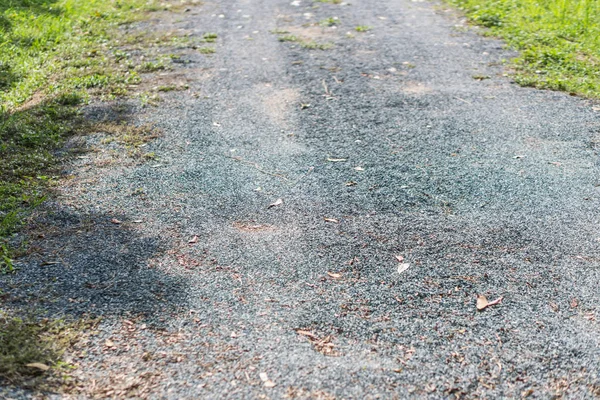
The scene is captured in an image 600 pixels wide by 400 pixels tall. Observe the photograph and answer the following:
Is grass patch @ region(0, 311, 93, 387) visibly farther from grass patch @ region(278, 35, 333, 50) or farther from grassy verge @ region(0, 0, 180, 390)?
grass patch @ region(278, 35, 333, 50)

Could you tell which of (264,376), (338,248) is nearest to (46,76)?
(338,248)

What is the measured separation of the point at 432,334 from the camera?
2777 millimetres

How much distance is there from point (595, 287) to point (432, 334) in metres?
0.95

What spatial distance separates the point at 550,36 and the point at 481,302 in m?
5.09

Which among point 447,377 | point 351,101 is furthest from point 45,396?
point 351,101

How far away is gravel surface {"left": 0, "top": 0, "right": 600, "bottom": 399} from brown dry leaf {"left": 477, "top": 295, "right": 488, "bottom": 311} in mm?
31

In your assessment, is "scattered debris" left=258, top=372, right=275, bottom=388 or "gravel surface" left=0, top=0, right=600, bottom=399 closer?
"scattered debris" left=258, top=372, right=275, bottom=388

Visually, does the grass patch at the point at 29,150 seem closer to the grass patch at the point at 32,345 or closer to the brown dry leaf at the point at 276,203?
the grass patch at the point at 32,345

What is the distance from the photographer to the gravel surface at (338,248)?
8.44 ft

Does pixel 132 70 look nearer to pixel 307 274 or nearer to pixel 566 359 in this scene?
pixel 307 274

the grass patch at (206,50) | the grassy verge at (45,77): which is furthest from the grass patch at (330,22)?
the grassy verge at (45,77)

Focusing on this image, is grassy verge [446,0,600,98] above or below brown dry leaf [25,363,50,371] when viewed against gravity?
below

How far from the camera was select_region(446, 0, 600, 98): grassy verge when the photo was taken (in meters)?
6.03

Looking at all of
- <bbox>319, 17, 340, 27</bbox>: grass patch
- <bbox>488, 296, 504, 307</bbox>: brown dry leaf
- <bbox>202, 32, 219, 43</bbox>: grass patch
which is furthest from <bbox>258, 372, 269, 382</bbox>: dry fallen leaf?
<bbox>319, 17, 340, 27</bbox>: grass patch
